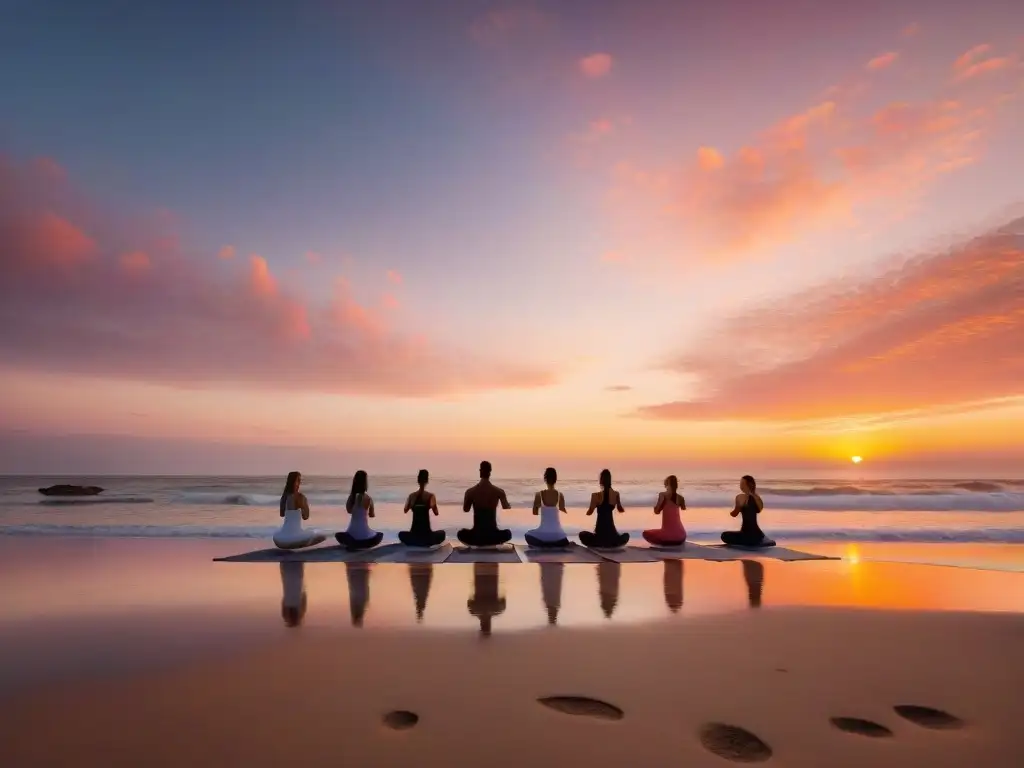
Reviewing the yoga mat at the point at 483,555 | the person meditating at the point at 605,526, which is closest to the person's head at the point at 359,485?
the yoga mat at the point at 483,555

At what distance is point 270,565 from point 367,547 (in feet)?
7.17

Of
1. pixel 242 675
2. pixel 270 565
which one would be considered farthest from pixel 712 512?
pixel 242 675

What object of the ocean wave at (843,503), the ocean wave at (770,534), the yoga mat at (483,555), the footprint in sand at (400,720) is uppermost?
the footprint in sand at (400,720)

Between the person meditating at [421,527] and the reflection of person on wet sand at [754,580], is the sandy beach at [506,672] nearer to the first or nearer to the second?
the reflection of person on wet sand at [754,580]

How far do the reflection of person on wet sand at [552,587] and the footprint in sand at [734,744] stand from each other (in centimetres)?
268

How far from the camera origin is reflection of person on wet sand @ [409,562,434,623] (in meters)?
7.10

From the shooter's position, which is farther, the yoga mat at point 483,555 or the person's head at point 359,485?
the person's head at point 359,485

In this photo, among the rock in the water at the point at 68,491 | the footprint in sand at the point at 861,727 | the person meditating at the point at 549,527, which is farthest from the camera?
the rock in the water at the point at 68,491

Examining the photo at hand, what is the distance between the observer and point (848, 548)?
13.7m

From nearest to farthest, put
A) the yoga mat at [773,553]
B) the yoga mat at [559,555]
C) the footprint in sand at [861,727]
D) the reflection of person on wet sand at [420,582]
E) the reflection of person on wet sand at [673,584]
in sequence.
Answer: the footprint in sand at [861,727] < the reflection of person on wet sand at [420,582] < the reflection of person on wet sand at [673,584] < the yoga mat at [559,555] < the yoga mat at [773,553]

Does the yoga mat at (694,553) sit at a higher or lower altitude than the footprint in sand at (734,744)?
lower

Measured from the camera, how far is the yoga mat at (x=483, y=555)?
11.1m

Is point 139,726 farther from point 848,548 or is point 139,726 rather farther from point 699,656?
point 848,548

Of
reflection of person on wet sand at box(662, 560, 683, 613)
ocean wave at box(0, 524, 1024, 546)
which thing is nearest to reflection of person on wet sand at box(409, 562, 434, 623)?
reflection of person on wet sand at box(662, 560, 683, 613)
